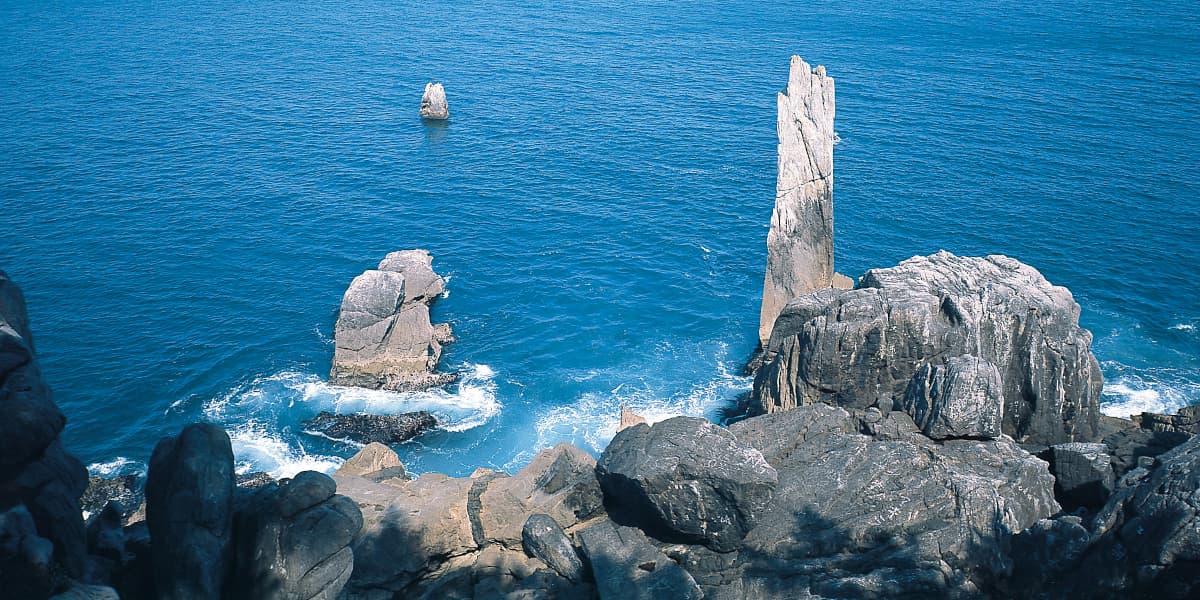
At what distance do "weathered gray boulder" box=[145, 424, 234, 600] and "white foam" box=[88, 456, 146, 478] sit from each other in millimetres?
27070

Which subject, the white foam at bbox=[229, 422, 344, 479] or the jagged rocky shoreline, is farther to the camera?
the white foam at bbox=[229, 422, 344, 479]

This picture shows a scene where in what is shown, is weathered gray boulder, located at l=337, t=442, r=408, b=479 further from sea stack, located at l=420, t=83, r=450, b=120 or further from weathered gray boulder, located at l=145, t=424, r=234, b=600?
sea stack, located at l=420, t=83, r=450, b=120

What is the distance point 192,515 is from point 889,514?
19.0 meters

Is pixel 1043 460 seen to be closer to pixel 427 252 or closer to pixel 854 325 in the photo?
pixel 854 325

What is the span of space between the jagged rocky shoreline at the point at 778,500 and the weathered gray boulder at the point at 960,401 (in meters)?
0.09

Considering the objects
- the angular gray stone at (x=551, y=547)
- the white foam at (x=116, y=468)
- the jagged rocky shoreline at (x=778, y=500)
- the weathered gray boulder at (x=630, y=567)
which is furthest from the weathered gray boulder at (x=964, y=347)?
the white foam at (x=116, y=468)

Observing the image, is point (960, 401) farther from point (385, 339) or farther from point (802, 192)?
point (385, 339)

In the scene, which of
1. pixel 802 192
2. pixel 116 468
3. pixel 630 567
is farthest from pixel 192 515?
pixel 802 192

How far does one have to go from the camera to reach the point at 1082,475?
2992cm

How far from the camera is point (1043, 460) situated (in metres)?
30.2

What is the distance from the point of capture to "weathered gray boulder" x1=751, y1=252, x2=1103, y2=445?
118 ft

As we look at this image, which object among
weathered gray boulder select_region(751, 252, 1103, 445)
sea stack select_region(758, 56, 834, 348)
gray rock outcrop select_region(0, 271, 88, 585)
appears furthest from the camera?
sea stack select_region(758, 56, 834, 348)

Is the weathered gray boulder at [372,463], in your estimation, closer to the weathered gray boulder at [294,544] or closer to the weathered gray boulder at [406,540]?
the weathered gray boulder at [406,540]

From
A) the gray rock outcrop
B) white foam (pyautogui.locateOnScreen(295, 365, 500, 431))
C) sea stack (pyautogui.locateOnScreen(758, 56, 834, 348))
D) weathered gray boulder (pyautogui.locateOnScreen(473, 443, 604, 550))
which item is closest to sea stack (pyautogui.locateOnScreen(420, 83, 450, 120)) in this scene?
white foam (pyautogui.locateOnScreen(295, 365, 500, 431))
